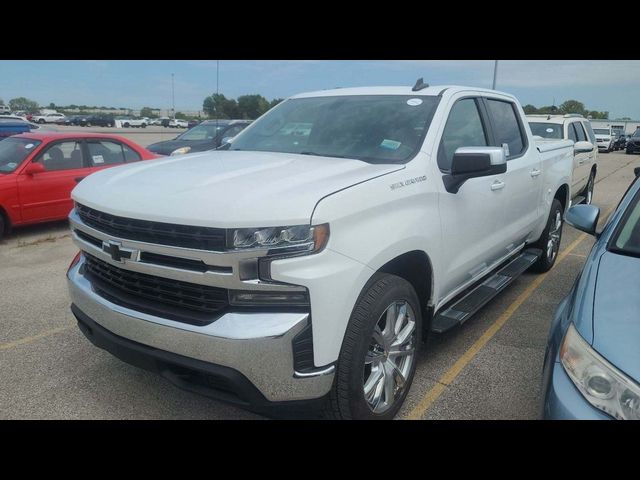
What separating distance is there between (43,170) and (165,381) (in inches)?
212

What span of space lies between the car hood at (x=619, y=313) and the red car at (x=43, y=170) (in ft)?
23.1

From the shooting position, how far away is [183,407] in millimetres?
3148

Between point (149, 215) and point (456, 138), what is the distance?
229cm

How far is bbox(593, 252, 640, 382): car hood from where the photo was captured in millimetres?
1948

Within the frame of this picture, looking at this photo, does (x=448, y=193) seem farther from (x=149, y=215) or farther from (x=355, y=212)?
(x=149, y=215)

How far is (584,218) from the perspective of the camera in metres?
3.37

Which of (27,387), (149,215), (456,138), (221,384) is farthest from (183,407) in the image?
(456,138)

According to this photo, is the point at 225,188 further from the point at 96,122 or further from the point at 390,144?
the point at 96,122

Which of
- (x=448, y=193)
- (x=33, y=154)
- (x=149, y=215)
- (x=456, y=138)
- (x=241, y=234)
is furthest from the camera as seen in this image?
(x=33, y=154)

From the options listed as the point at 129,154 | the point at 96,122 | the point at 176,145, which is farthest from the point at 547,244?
the point at 96,122

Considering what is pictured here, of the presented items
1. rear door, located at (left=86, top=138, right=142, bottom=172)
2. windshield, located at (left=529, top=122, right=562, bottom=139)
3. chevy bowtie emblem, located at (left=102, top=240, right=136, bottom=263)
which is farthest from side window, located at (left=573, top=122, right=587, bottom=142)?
chevy bowtie emblem, located at (left=102, top=240, right=136, bottom=263)

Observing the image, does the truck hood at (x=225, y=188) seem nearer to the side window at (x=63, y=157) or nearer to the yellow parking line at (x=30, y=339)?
the yellow parking line at (x=30, y=339)

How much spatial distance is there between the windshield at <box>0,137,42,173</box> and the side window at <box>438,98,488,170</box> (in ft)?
21.1

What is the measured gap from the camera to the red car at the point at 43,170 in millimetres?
7258
